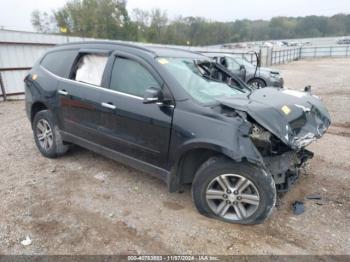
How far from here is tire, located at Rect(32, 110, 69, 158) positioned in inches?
171

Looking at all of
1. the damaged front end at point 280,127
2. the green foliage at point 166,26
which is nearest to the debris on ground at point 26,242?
the damaged front end at point 280,127

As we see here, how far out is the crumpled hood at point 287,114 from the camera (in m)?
2.80

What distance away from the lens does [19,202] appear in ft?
11.0

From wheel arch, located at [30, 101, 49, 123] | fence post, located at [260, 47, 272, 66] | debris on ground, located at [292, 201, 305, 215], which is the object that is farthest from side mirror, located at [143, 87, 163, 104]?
fence post, located at [260, 47, 272, 66]

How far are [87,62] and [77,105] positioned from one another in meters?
0.63

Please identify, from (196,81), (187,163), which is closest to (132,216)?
(187,163)

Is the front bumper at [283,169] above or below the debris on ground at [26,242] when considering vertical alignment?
above

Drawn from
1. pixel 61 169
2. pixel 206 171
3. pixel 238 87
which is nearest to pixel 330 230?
pixel 206 171

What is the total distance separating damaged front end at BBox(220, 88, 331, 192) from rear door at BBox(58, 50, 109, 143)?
1.73m

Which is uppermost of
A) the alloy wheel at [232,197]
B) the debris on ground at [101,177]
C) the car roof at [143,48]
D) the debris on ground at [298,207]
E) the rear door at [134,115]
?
the car roof at [143,48]

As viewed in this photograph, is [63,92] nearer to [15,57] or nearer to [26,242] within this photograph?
[26,242]

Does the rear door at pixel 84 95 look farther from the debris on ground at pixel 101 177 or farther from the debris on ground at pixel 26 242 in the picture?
the debris on ground at pixel 26 242

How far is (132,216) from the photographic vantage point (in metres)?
3.09

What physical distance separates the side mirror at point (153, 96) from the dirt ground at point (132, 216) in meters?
1.23
